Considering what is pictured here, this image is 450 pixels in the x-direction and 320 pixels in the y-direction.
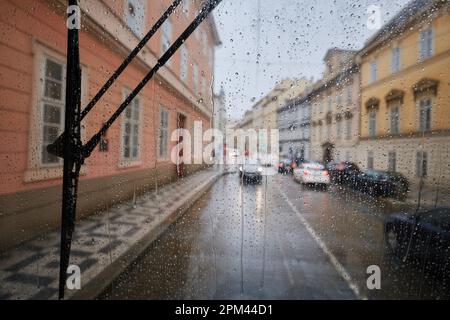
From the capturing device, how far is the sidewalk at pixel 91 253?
2.98m

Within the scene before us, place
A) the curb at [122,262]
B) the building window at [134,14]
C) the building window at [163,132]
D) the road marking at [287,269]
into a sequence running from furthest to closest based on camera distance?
the building window at [163,132]
the building window at [134,14]
the road marking at [287,269]
the curb at [122,262]

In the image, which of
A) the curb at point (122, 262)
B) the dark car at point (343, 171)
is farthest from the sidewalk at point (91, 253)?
the dark car at point (343, 171)

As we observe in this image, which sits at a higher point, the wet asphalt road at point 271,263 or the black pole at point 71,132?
the black pole at point 71,132

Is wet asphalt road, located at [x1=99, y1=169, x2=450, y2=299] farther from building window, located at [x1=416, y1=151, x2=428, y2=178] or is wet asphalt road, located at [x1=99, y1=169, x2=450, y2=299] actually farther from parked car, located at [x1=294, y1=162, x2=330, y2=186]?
parked car, located at [x1=294, y1=162, x2=330, y2=186]

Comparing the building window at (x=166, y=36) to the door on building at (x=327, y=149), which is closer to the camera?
the door on building at (x=327, y=149)

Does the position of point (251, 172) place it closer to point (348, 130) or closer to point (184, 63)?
point (184, 63)

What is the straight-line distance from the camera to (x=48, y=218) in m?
4.99

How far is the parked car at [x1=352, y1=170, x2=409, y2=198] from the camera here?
7.29m

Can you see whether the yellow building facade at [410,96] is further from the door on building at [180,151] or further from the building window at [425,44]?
the door on building at [180,151]

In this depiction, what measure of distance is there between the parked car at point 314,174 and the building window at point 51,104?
11.3 m

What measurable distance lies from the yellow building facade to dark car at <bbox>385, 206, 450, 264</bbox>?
1938 millimetres

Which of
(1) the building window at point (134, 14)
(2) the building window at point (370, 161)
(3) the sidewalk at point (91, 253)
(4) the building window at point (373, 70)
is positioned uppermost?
(1) the building window at point (134, 14)
